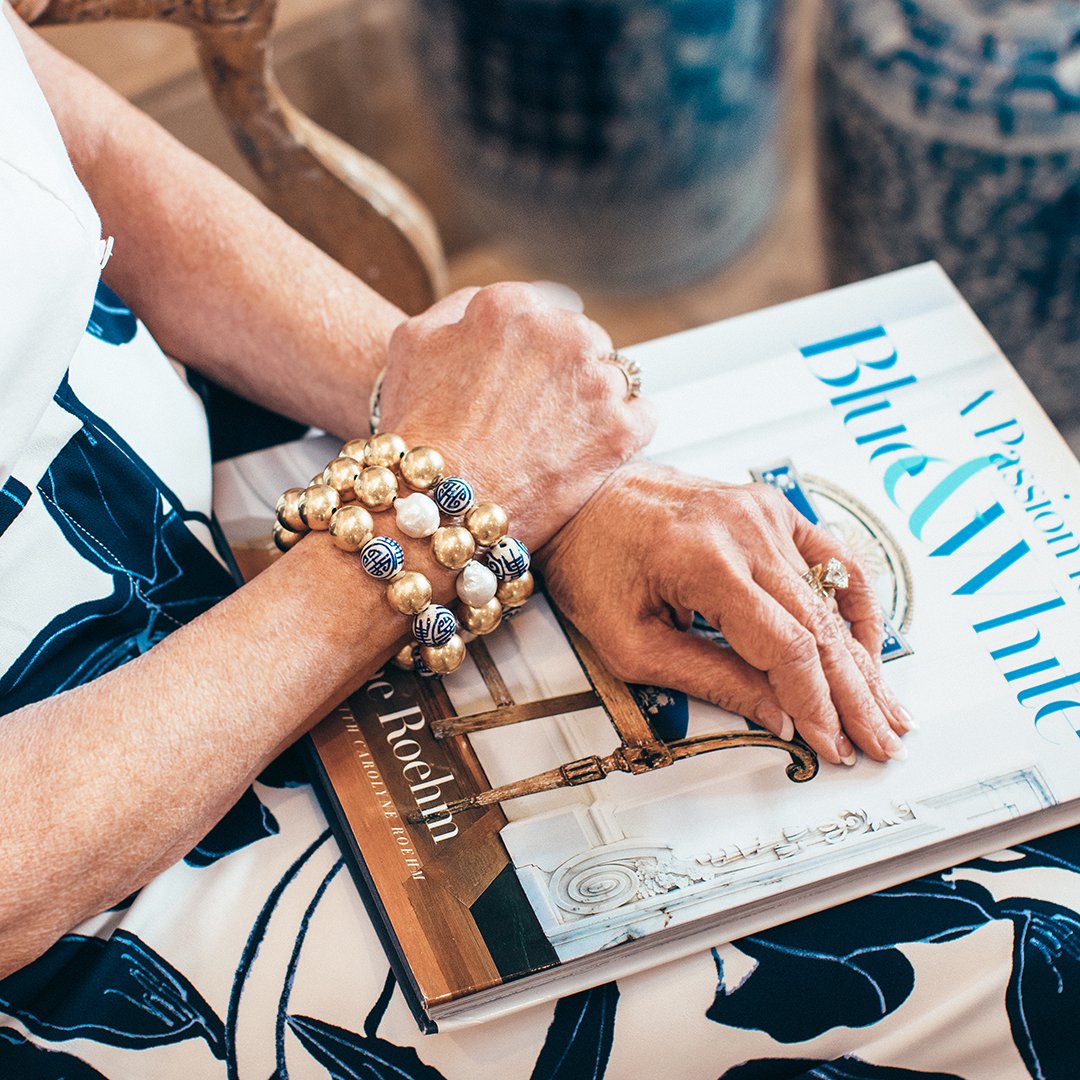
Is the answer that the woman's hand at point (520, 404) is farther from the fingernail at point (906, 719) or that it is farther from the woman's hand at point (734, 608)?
the fingernail at point (906, 719)

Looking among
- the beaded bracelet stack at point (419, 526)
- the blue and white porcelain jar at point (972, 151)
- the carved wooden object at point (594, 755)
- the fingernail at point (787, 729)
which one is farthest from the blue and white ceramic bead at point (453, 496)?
the blue and white porcelain jar at point (972, 151)

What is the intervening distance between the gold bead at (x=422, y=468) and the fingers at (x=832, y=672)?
7.4 inches

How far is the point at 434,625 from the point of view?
62 centimetres

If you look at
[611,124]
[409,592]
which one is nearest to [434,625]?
[409,592]

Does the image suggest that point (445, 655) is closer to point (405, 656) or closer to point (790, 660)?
point (405, 656)

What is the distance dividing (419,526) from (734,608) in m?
0.18

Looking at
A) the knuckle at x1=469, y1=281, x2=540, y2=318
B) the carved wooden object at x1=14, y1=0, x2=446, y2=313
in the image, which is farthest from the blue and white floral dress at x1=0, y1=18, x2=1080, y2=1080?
the carved wooden object at x1=14, y1=0, x2=446, y2=313

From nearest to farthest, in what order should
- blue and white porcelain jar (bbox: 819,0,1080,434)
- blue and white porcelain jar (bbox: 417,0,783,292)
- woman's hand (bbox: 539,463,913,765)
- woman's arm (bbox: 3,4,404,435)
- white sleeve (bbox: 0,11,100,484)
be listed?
1. white sleeve (bbox: 0,11,100,484)
2. woman's hand (bbox: 539,463,913,765)
3. woman's arm (bbox: 3,4,404,435)
4. blue and white porcelain jar (bbox: 819,0,1080,434)
5. blue and white porcelain jar (bbox: 417,0,783,292)

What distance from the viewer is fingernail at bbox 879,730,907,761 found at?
0.62 m

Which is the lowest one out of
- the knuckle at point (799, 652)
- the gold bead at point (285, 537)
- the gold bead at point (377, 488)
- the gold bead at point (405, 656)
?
the knuckle at point (799, 652)

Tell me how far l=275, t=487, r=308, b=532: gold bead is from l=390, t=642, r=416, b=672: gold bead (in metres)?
0.09

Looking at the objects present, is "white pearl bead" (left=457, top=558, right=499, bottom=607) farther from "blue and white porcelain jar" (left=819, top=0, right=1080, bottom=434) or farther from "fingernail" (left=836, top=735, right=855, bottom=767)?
"blue and white porcelain jar" (left=819, top=0, right=1080, bottom=434)

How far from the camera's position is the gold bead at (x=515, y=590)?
2.17 ft

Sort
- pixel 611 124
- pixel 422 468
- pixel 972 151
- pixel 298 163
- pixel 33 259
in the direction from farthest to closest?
pixel 611 124 → pixel 972 151 → pixel 298 163 → pixel 422 468 → pixel 33 259
